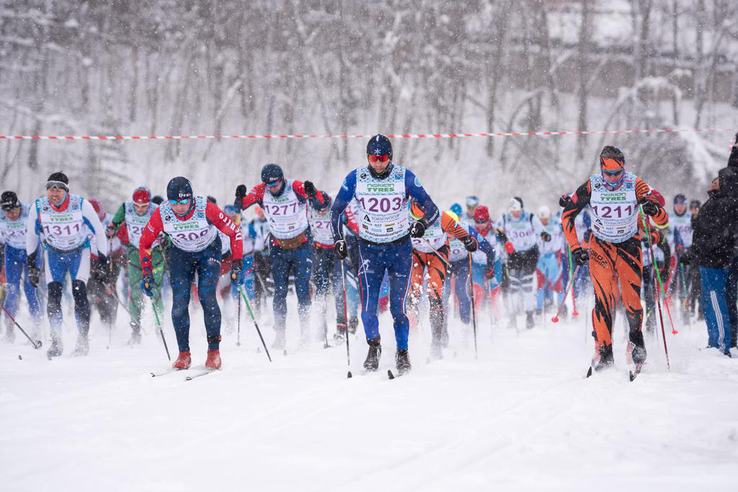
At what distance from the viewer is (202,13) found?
30.4m

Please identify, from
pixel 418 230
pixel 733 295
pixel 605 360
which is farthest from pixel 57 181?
pixel 733 295

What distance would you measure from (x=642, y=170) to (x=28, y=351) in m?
24.3

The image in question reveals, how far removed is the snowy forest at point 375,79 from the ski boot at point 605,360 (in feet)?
73.2

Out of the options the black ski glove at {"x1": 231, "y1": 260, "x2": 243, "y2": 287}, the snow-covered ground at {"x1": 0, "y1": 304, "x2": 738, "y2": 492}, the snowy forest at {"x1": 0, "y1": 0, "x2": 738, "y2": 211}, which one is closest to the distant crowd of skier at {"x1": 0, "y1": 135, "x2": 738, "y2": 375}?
the black ski glove at {"x1": 231, "y1": 260, "x2": 243, "y2": 287}

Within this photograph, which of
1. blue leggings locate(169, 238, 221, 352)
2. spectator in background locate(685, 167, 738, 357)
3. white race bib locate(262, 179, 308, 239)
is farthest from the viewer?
white race bib locate(262, 179, 308, 239)

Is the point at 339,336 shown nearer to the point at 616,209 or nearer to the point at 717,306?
the point at 616,209

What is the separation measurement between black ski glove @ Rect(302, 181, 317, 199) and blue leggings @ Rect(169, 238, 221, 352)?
179cm

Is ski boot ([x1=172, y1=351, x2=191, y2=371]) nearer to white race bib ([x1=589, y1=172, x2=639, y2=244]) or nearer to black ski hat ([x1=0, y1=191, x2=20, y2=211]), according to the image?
white race bib ([x1=589, y1=172, x2=639, y2=244])

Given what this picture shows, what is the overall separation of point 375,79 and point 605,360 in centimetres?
2433

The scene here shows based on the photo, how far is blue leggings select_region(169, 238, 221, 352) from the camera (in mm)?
7438

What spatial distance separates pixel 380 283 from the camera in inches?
277

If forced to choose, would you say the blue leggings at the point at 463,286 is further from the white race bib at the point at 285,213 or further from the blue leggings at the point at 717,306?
the blue leggings at the point at 717,306

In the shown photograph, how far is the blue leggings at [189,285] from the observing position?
7.44 metres

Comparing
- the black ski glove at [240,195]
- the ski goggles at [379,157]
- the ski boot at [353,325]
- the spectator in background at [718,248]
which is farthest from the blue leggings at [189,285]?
the spectator in background at [718,248]
